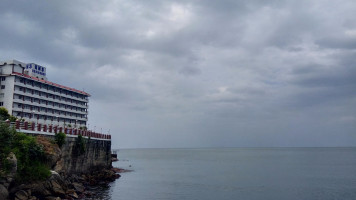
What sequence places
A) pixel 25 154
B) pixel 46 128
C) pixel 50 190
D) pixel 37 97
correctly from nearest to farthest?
1. pixel 25 154
2. pixel 50 190
3. pixel 46 128
4. pixel 37 97

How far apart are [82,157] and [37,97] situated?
3905 cm

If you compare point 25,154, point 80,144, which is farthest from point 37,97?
point 25,154

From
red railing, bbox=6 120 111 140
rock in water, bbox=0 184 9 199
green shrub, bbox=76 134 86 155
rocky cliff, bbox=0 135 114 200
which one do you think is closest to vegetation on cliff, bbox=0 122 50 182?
rocky cliff, bbox=0 135 114 200

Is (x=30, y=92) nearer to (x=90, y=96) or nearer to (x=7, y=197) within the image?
(x=90, y=96)

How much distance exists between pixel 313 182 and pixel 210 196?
29.2m

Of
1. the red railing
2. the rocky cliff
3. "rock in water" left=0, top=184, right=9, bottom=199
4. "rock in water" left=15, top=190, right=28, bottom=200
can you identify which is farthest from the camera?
the red railing

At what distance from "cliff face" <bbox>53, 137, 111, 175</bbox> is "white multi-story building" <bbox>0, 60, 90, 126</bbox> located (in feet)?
79.6

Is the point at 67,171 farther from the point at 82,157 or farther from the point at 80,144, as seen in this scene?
the point at 82,157

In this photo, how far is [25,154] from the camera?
117ft

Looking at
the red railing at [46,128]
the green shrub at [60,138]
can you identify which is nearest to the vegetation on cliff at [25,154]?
the red railing at [46,128]

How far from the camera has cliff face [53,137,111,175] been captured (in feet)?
164

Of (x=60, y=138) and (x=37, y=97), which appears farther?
(x=37, y=97)

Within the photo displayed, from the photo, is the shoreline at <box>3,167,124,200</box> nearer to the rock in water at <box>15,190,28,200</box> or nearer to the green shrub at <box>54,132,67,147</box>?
the rock in water at <box>15,190,28,200</box>

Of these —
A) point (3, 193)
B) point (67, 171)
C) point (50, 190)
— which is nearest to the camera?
point (3, 193)
